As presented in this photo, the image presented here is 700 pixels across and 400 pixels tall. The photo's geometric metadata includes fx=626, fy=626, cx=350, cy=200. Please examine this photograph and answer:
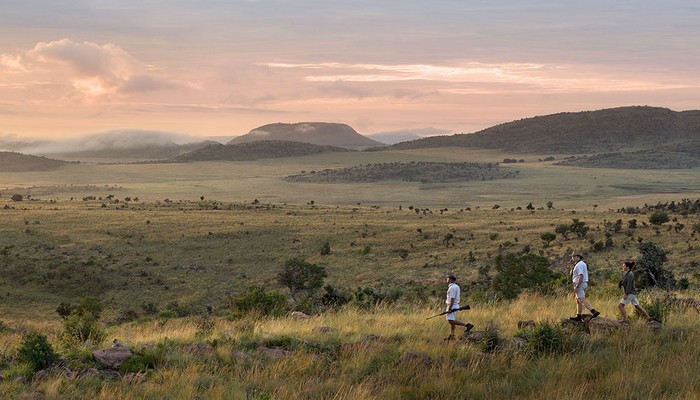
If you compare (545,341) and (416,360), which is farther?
(545,341)

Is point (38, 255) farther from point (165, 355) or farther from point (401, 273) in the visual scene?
point (165, 355)

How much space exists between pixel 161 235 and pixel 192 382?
150 feet

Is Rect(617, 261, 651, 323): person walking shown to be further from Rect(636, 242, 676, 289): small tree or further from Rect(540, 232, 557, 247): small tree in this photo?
Rect(540, 232, 557, 247): small tree

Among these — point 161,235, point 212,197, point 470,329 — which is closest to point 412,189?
point 212,197

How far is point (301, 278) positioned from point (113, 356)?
78.8ft

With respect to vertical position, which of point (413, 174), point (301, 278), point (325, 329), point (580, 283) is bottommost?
point (301, 278)

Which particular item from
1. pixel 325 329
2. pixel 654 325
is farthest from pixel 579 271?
pixel 325 329

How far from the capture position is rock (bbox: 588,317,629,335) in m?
10.4

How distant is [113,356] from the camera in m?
9.25

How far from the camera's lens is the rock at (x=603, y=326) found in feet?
34.1

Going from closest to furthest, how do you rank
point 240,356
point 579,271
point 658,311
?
1. point 240,356
2. point 658,311
3. point 579,271

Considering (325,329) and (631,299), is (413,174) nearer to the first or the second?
(631,299)

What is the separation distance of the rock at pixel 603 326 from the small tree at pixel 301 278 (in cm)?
2242

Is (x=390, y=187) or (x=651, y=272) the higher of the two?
(x=651, y=272)
